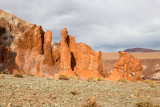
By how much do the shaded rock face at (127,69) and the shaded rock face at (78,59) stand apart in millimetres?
3049

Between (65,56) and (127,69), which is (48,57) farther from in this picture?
(127,69)

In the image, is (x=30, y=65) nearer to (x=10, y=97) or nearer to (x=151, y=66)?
(x=10, y=97)

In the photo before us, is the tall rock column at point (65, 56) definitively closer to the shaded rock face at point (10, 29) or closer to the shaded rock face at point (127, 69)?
the shaded rock face at point (127, 69)

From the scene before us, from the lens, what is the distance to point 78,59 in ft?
105

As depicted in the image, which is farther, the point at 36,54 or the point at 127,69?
the point at 36,54

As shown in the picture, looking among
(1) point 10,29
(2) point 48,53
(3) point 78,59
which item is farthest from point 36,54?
(1) point 10,29

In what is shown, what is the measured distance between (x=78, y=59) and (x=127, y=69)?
9101mm

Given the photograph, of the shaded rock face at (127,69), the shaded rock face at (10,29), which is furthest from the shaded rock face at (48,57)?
the shaded rock face at (127,69)

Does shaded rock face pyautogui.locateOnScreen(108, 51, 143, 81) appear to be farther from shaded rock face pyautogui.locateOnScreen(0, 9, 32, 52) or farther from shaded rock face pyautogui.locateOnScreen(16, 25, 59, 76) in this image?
shaded rock face pyautogui.locateOnScreen(0, 9, 32, 52)

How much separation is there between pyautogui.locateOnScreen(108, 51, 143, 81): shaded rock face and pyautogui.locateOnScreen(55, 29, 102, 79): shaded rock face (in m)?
3.05

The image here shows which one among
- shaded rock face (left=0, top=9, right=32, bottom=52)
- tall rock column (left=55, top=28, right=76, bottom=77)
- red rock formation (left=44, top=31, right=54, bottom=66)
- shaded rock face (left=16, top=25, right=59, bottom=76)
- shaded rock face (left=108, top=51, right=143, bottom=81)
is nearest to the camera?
tall rock column (left=55, top=28, right=76, bottom=77)

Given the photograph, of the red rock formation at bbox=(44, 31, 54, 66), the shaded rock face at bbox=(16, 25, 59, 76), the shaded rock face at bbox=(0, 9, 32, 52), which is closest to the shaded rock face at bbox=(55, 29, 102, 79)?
the red rock formation at bbox=(44, 31, 54, 66)

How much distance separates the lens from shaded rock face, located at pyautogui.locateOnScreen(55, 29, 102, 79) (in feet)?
97.3

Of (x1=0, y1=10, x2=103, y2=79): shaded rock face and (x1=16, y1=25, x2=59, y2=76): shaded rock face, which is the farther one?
(x1=16, y1=25, x2=59, y2=76): shaded rock face
